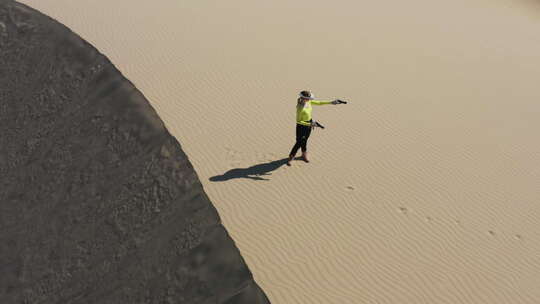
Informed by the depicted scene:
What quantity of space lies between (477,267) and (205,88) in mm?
7949

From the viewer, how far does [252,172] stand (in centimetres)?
970

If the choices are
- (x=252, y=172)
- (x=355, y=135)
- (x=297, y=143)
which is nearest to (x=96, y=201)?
(x=252, y=172)

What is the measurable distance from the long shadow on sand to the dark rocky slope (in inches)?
22.3

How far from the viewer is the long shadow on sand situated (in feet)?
31.0

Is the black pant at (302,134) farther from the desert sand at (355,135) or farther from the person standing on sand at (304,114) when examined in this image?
the desert sand at (355,135)

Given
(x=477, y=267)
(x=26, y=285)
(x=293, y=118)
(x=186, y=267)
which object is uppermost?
(x=293, y=118)

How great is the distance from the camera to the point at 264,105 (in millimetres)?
12695

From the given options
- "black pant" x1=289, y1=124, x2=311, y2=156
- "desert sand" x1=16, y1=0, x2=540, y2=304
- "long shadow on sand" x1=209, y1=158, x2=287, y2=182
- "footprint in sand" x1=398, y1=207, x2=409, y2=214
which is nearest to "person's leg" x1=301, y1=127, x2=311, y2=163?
"black pant" x1=289, y1=124, x2=311, y2=156

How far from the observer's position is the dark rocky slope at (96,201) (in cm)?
784

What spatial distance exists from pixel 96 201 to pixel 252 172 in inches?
120

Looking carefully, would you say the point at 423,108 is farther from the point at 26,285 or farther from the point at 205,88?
the point at 26,285

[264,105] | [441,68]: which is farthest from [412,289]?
[441,68]

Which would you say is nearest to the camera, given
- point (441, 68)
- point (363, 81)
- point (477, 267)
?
point (477, 267)

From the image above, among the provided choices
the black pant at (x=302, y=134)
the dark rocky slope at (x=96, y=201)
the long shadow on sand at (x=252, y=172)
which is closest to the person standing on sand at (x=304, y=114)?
the black pant at (x=302, y=134)
